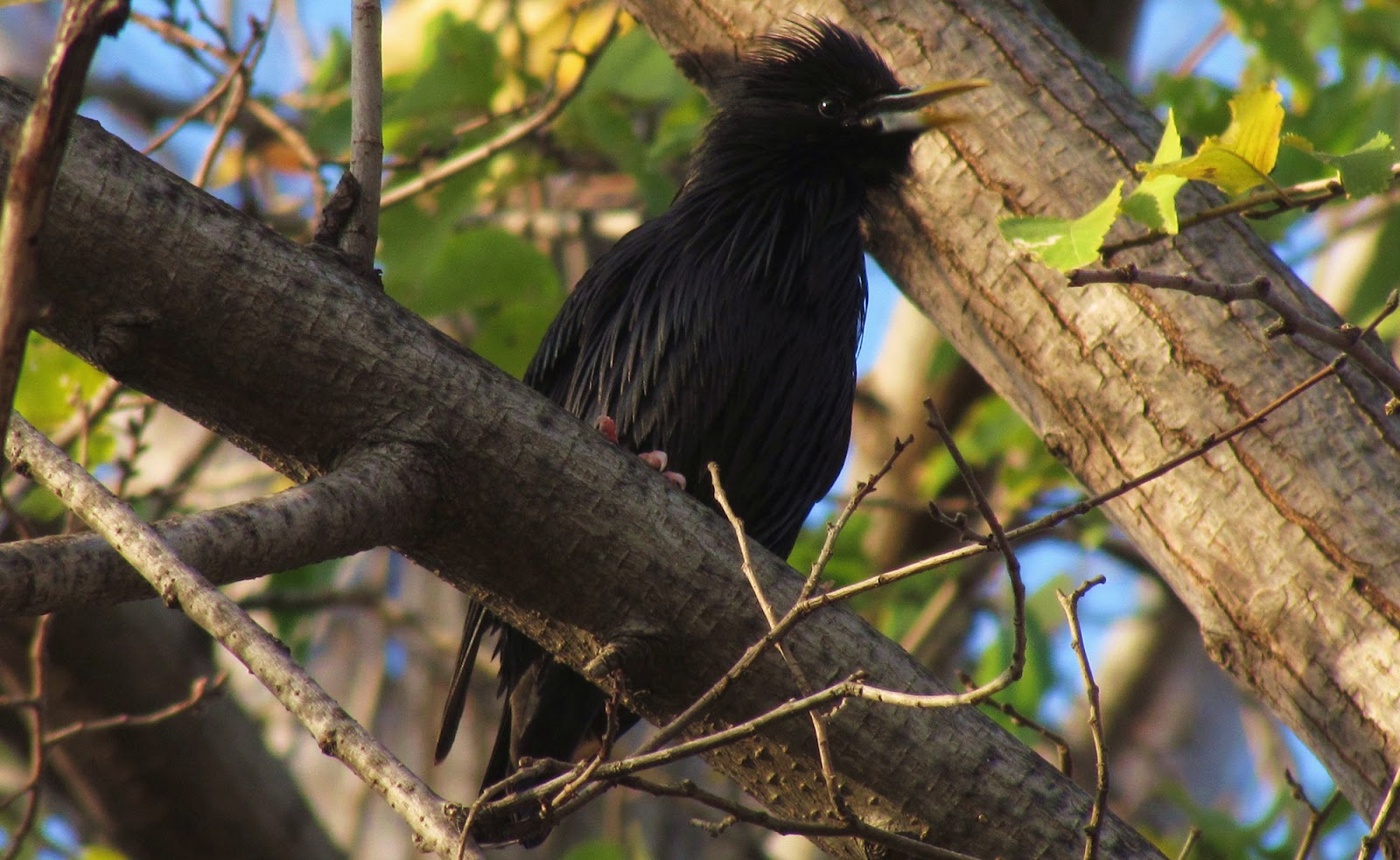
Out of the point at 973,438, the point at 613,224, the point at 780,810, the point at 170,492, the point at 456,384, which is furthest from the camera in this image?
the point at 613,224

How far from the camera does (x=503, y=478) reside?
2006 millimetres

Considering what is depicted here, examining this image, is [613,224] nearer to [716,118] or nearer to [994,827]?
[716,118]

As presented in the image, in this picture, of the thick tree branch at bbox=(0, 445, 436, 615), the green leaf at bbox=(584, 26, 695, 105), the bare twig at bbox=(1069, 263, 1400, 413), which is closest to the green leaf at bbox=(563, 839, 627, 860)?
the green leaf at bbox=(584, 26, 695, 105)

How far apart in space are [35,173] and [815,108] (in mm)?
2610

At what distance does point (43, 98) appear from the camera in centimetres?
113

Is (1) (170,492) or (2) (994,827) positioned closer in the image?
(2) (994,827)

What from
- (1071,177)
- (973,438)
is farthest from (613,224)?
(1071,177)

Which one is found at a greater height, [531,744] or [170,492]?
[170,492]

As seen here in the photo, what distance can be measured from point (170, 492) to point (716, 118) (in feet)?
6.47

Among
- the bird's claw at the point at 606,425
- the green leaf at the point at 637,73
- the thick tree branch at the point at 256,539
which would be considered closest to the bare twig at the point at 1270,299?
the thick tree branch at the point at 256,539

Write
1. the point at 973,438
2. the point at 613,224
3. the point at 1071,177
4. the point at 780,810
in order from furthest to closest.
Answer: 1. the point at 613,224
2. the point at 973,438
3. the point at 1071,177
4. the point at 780,810

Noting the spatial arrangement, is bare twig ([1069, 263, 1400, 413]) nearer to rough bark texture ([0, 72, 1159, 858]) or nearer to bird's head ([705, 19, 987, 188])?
rough bark texture ([0, 72, 1159, 858])

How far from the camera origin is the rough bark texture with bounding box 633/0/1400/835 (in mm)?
2340

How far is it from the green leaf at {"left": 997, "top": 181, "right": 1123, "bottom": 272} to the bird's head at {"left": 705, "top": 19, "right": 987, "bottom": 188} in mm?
1456
